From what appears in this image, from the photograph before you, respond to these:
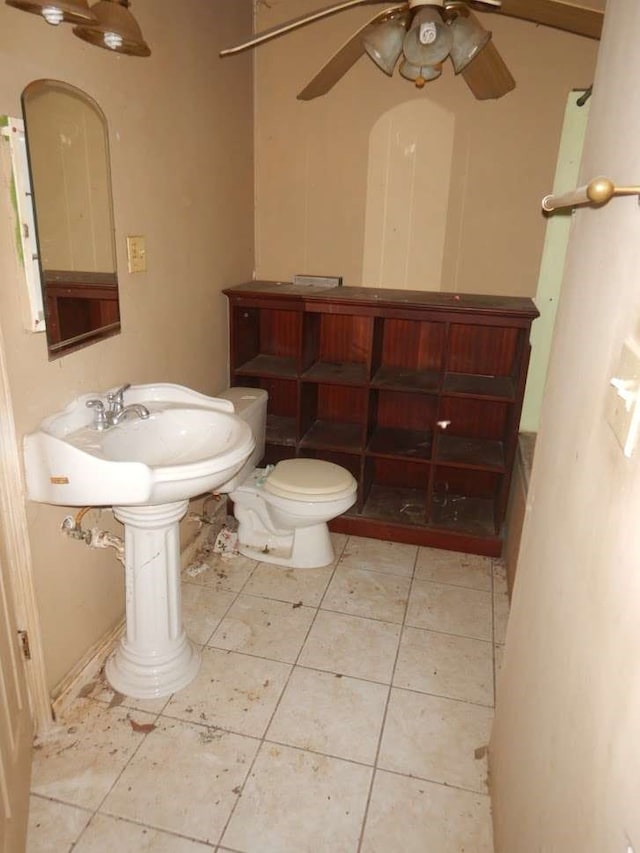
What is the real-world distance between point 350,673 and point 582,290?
152cm

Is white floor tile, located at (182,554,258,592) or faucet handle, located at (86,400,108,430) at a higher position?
faucet handle, located at (86,400,108,430)

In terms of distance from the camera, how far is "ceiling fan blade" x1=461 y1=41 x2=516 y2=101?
1.94m

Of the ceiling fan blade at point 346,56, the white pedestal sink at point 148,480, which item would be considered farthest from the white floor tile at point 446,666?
the ceiling fan blade at point 346,56

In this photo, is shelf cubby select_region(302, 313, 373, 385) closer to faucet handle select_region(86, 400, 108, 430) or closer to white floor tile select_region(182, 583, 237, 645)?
white floor tile select_region(182, 583, 237, 645)

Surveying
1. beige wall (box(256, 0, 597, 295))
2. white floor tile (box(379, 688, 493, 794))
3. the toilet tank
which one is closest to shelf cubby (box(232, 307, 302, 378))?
the toilet tank

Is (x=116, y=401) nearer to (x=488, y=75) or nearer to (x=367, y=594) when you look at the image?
(x=367, y=594)

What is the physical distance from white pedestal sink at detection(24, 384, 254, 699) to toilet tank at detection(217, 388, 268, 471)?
18.8 inches

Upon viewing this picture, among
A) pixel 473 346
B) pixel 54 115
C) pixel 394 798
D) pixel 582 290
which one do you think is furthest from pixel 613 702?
pixel 473 346

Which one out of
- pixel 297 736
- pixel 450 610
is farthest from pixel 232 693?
pixel 450 610

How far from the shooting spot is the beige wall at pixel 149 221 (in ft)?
5.12

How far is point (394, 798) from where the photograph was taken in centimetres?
166

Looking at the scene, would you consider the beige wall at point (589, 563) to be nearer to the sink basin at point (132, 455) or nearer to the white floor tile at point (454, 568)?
the sink basin at point (132, 455)

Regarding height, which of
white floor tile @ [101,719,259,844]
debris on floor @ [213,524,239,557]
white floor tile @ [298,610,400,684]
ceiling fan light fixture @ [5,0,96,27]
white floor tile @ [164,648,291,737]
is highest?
ceiling fan light fixture @ [5,0,96,27]

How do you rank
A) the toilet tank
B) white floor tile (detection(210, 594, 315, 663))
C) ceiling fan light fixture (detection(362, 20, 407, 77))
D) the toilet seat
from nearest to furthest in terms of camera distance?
ceiling fan light fixture (detection(362, 20, 407, 77)) < white floor tile (detection(210, 594, 315, 663)) < the toilet seat < the toilet tank
